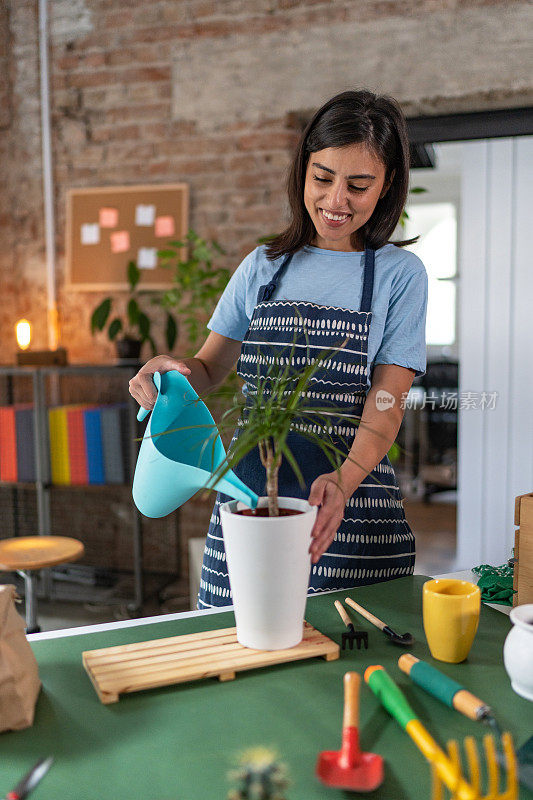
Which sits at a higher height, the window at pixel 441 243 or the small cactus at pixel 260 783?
the window at pixel 441 243

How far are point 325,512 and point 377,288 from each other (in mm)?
587

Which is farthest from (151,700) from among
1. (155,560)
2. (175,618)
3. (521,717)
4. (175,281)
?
(155,560)

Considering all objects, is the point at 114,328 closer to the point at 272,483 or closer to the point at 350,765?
the point at 272,483

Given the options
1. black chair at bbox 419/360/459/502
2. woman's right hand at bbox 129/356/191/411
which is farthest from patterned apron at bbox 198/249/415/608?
black chair at bbox 419/360/459/502

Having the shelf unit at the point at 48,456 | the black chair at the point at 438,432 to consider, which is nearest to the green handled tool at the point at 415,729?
the shelf unit at the point at 48,456

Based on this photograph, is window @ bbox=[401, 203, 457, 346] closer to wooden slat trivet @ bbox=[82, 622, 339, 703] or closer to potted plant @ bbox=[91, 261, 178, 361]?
potted plant @ bbox=[91, 261, 178, 361]

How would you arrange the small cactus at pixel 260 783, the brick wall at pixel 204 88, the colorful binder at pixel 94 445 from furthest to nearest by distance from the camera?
the colorful binder at pixel 94 445
the brick wall at pixel 204 88
the small cactus at pixel 260 783

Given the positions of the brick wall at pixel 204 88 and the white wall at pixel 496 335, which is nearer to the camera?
the brick wall at pixel 204 88

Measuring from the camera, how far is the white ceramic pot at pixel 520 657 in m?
0.89

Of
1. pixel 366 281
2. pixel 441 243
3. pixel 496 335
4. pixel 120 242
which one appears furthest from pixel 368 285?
pixel 441 243

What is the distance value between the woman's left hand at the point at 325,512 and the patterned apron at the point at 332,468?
0.31m

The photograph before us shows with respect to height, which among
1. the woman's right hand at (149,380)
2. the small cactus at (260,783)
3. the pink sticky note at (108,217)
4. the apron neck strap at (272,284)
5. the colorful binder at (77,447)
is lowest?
the colorful binder at (77,447)

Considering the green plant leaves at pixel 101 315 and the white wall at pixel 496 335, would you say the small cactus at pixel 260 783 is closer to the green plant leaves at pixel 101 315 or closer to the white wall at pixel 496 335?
the white wall at pixel 496 335

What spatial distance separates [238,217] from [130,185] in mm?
616
